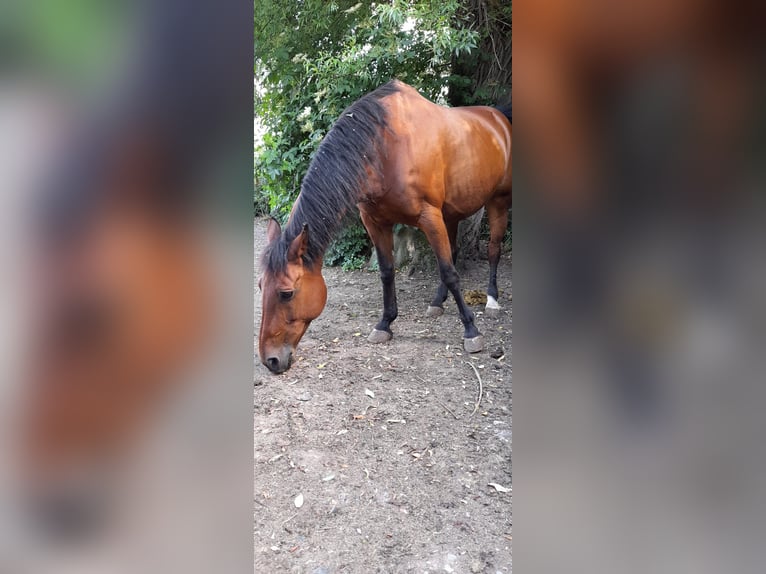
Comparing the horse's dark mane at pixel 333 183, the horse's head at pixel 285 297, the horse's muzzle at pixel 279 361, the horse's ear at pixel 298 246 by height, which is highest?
the horse's dark mane at pixel 333 183

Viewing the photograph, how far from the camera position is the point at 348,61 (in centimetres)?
405

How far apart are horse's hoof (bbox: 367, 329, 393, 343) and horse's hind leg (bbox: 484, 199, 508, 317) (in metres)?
1.09

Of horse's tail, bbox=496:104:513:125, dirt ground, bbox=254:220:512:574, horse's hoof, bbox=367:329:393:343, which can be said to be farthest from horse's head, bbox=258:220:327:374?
horse's tail, bbox=496:104:513:125

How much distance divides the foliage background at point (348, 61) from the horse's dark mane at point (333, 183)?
1041 mm

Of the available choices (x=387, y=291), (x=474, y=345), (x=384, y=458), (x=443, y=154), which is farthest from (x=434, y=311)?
(x=384, y=458)

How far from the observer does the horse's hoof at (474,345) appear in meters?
3.18

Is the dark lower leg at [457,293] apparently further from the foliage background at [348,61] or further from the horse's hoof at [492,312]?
the foliage background at [348,61]

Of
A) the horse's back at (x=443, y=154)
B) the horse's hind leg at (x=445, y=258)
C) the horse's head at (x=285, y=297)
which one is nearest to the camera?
the horse's head at (x=285, y=297)

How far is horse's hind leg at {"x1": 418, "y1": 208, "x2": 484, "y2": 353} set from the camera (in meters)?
3.14
